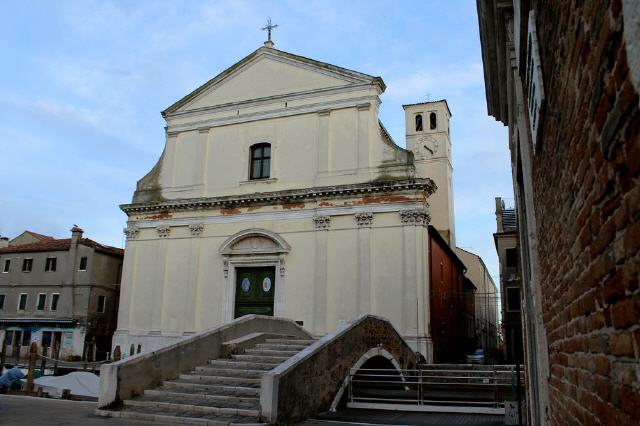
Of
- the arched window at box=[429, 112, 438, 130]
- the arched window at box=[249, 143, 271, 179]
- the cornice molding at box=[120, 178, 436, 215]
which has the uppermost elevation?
the arched window at box=[429, 112, 438, 130]

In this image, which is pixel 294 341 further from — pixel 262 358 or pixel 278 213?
pixel 278 213

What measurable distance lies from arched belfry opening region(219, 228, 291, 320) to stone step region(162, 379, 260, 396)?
33.5 ft

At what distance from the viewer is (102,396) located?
11133 millimetres

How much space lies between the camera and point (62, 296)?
33.4 meters

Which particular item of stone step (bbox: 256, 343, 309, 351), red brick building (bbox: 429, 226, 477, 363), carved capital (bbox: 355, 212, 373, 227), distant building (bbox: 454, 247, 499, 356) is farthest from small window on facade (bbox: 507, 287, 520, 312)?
stone step (bbox: 256, 343, 309, 351)

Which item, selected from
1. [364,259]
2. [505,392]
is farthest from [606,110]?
[364,259]

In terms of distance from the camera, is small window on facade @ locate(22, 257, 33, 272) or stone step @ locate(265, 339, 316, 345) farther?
small window on facade @ locate(22, 257, 33, 272)

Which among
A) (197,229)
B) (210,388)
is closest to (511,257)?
(197,229)

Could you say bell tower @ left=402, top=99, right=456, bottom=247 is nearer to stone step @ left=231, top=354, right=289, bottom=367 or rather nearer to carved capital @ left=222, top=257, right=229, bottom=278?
carved capital @ left=222, top=257, right=229, bottom=278

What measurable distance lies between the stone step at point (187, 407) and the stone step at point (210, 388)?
0.65 metres

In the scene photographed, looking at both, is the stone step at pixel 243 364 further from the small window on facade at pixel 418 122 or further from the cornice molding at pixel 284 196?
the small window on facade at pixel 418 122

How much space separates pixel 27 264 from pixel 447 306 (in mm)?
26348

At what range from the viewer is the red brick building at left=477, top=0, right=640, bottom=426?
1.73 meters

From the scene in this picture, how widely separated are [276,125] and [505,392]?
15.0 metres
